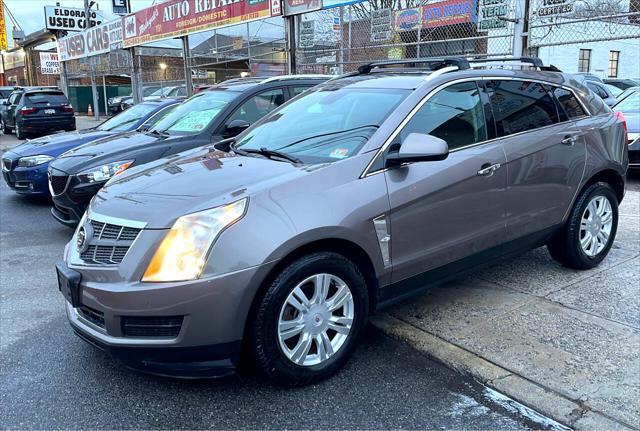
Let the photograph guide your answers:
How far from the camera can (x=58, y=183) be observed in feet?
19.8

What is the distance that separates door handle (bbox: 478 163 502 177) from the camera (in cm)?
373

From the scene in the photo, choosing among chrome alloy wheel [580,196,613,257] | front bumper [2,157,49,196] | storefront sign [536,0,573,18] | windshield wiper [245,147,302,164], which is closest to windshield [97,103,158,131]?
front bumper [2,157,49,196]

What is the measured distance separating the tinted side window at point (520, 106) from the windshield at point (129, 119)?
234 inches

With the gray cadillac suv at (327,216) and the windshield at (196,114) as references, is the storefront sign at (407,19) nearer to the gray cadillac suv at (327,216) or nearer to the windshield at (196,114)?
the windshield at (196,114)

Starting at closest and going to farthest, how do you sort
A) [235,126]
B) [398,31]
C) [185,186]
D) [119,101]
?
1. [185,186]
2. [235,126]
3. [398,31]
4. [119,101]

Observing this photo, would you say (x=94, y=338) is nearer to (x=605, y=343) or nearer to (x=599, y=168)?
(x=605, y=343)

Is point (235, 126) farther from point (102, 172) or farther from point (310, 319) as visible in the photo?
point (310, 319)

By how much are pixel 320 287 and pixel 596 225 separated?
2.96 metres

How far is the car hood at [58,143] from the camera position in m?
7.88

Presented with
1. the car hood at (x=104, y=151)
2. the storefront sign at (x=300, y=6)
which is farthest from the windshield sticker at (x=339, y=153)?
the storefront sign at (x=300, y=6)

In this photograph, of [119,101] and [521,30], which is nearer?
[521,30]

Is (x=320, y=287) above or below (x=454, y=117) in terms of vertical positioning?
below

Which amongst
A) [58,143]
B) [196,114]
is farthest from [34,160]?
[196,114]

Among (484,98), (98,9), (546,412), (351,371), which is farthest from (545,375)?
(98,9)
